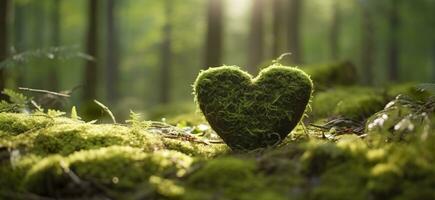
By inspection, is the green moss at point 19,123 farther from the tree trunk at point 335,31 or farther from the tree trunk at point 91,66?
the tree trunk at point 335,31

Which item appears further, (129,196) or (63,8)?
(63,8)

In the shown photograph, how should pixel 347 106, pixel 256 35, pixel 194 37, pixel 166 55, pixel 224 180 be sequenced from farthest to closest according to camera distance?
pixel 166 55 → pixel 194 37 → pixel 256 35 → pixel 347 106 → pixel 224 180

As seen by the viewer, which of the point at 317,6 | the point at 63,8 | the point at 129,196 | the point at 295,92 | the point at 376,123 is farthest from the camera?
the point at 317,6

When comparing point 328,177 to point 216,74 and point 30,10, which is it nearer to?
point 216,74

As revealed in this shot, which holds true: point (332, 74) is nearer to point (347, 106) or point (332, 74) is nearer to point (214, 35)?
point (214, 35)

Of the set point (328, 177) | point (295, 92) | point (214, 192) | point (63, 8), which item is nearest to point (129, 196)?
point (214, 192)

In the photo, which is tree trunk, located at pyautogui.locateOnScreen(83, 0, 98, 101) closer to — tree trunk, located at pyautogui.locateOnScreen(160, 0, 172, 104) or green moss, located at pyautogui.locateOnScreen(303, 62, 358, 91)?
green moss, located at pyautogui.locateOnScreen(303, 62, 358, 91)

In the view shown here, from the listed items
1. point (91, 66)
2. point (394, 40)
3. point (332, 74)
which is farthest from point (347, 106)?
point (394, 40)
